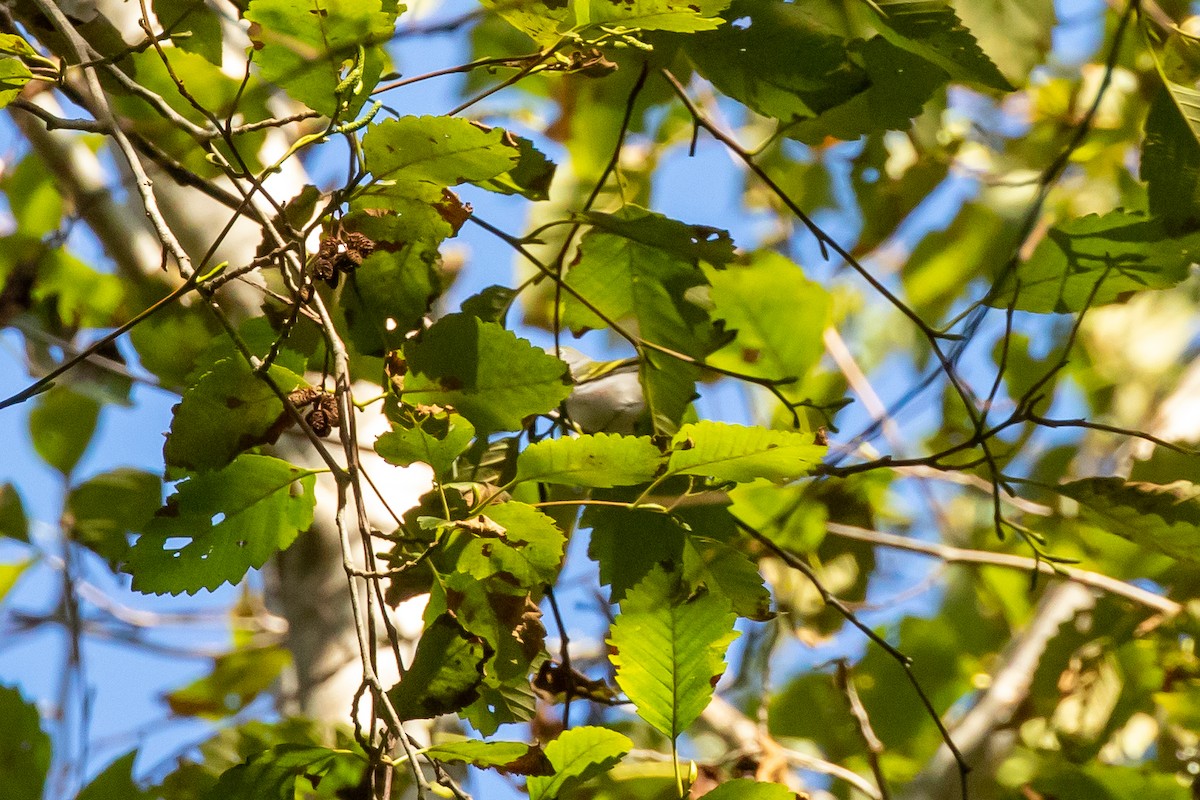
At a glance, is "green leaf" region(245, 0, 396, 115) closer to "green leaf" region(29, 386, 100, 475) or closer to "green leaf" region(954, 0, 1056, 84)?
"green leaf" region(954, 0, 1056, 84)

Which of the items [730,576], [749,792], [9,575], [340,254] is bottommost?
[749,792]

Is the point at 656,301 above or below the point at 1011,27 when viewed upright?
below

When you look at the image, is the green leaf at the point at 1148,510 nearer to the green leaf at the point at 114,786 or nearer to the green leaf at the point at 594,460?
the green leaf at the point at 594,460

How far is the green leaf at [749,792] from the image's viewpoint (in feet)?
1.40

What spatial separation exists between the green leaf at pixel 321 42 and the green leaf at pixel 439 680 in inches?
8.8

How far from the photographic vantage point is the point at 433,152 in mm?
407

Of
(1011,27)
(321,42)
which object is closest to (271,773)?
(321,42)

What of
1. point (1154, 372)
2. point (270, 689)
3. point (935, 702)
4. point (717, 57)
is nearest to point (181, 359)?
point (717, 57)

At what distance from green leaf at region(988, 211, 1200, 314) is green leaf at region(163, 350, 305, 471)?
393 millimetres

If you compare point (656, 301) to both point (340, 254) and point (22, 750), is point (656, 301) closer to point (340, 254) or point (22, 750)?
point (340, 254)

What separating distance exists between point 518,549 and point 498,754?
85 mm

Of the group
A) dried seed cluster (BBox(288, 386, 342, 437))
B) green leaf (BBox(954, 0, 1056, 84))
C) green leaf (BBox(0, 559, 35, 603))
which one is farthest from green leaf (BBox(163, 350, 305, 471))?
green leaf (BBox(0, 559, 35, 603))

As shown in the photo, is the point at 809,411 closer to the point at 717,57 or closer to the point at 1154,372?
the point at 717,57

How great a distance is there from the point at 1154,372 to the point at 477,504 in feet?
5.31
